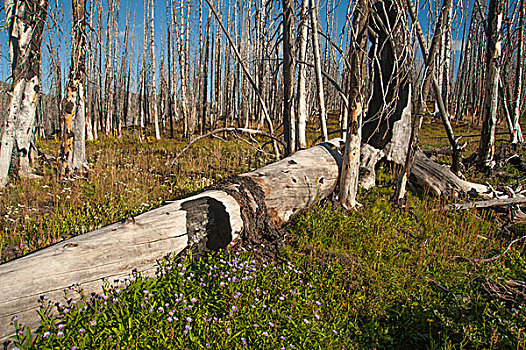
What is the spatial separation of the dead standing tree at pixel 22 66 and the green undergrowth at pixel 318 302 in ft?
16.8

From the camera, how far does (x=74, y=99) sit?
683cm

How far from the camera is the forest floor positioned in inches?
87.5

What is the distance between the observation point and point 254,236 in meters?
3.62

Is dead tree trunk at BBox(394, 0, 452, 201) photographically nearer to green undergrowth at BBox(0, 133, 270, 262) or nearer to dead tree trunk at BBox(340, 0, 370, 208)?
dead tree trunk at BBox(340, 0, 370, 208)

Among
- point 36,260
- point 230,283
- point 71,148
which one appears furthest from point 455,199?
point 71,148

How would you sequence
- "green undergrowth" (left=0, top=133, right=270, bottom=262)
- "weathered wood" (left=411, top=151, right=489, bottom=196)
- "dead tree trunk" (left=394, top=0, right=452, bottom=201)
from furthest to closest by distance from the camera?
1. "weathered wood" (left=411, top=151, right=489, bottom=196)
2. "dead tree trunk" (left=394, top=0, right=452, bottom=201)
3. "green undergrowth" (left=0, top=133, right=270, bottom=262)

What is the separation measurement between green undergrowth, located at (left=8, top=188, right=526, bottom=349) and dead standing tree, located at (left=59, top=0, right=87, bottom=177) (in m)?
5.25

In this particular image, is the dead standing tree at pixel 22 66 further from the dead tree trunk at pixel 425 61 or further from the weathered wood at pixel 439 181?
the weathered wood at pixel 439 181

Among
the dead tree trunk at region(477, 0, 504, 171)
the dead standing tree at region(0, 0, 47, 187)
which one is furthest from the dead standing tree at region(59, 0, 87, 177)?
the dead tree trunk at region(477, 0, 504, 171)

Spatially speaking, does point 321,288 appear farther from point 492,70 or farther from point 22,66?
point 492,70

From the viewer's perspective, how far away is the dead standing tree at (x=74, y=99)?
258 inches

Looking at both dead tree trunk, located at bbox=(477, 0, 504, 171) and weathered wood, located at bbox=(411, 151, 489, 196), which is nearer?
weathered wood, located at bbox=(411, 151, 489, 196)

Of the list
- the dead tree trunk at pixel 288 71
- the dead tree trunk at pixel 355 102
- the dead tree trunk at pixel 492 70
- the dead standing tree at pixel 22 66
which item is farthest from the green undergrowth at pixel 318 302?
the dead standing tree at pixel 22 66

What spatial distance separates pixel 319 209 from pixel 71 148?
5.78 meters
